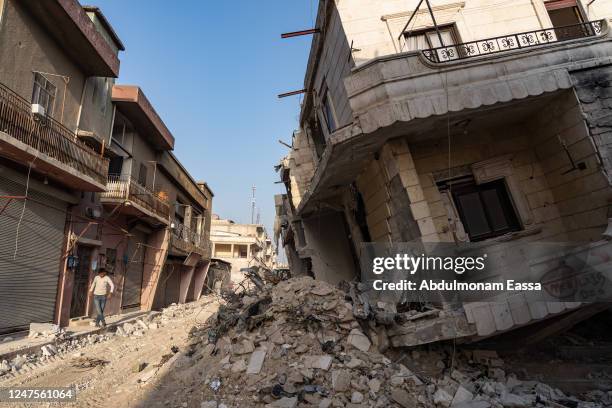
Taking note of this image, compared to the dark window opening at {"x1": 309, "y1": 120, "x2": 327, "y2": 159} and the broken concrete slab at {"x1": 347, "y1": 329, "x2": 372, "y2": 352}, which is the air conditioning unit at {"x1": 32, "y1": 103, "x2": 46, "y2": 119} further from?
the broken concrete slab at {"x1": 347, "y1": 329, "x2": 372, "y2": 352}

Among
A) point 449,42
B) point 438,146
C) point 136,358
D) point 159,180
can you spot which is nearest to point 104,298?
point 136,358

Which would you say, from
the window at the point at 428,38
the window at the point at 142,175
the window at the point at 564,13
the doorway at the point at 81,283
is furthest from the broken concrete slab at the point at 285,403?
the window at the point at 142,175

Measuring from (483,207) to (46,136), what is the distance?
12050 mm

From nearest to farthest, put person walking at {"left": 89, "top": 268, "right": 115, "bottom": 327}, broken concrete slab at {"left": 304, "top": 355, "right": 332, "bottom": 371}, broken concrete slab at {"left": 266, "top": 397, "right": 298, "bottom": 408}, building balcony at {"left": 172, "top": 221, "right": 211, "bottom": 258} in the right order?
broken concrete slab at {"left": 266, "top": 397, "right": 298, "bottom": 408}, broken concrete slab at {"left": 304, "top": 355, "right": 332, "bottom": 371}, person walking at {"left": 89, "top": 268, "right": 115, "bottom": 327}, building balcony at {"left": 172, "top": 221, "right": 211, "bottom": 258}

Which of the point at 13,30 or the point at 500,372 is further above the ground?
the point at 13,30

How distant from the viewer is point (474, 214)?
6887mm

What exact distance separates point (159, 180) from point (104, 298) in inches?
399

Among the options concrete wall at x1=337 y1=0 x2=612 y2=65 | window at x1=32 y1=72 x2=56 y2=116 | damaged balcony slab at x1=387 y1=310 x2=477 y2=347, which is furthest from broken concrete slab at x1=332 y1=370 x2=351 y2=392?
window at x1=32 y1=72 x2=56 y2=116

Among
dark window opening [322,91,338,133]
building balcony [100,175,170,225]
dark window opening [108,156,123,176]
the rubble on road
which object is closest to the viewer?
the rubble on road

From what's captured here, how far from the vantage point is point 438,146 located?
23.0 feet

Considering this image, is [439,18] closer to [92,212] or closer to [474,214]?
[474,214]

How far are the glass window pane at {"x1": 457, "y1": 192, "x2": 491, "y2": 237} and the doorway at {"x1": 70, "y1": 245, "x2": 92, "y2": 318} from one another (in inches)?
504

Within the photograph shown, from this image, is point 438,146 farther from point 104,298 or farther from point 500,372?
point 104,298

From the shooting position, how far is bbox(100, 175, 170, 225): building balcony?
41.6 ft
